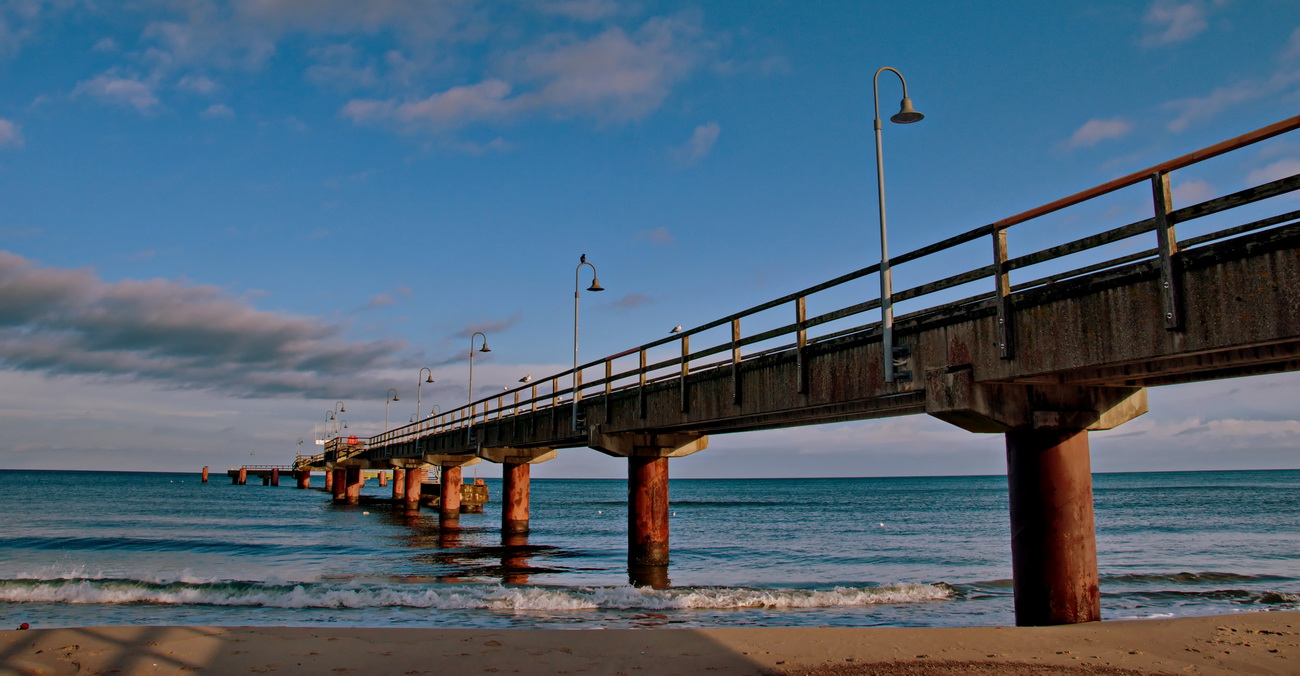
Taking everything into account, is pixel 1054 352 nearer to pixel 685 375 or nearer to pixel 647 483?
pixel 685 375

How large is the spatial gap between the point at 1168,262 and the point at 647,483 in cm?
1491

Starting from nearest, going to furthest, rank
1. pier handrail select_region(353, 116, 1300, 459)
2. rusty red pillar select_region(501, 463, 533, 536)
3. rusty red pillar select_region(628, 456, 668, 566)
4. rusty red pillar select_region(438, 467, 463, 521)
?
pier handrail select_region(353, 116, 1300, 459) → rusty red pillar select_region(628, 456, 668, 566) → rusty red pillar select_region(501, 463, 533, 536) → rusty red pillar select_region(438, 467, 463, 521)

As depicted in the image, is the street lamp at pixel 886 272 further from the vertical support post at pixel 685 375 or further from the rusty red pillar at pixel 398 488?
the rusty red pillar at pixel 398 488

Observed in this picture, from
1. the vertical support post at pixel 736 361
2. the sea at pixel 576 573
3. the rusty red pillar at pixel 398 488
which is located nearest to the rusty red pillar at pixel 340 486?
the rusty red pillar at pixel 398 488

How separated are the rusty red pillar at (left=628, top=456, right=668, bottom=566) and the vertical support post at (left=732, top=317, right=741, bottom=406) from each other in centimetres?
643

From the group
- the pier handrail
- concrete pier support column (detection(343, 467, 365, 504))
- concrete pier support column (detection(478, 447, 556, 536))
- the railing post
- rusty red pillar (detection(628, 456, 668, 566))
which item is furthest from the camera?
concrete pier support column (detection(343, 467, 365, 504))

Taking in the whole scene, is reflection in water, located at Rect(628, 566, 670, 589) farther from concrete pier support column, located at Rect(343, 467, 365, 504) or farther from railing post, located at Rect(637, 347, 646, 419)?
concrete pier support column, located at Rect(343, 467, 365, 504)

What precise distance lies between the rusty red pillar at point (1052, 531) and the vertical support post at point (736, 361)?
5584 mm

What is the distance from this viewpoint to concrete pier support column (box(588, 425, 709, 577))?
20.7m

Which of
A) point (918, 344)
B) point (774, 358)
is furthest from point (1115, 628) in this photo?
point (774, 358)

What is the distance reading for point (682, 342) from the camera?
17.2m

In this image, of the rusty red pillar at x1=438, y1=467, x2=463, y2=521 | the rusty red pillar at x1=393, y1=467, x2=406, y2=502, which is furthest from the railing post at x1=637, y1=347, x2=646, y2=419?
the rusty red pillar at x1=393, y1=467, x2=406, y2=502

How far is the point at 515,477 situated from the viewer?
33.5 m

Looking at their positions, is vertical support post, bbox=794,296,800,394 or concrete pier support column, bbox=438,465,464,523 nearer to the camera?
vertical support post, bbox=794,296,800,394
